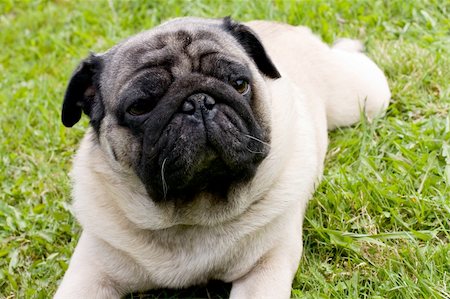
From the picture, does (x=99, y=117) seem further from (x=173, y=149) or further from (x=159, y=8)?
(x=159, y=8)

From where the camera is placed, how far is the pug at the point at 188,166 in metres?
3.01

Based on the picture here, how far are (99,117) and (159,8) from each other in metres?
3.10

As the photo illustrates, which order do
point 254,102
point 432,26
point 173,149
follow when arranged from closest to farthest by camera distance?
point 173,149 → point 254,102 → point 432,26

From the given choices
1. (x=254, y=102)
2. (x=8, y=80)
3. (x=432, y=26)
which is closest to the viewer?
(x=254, y=102)

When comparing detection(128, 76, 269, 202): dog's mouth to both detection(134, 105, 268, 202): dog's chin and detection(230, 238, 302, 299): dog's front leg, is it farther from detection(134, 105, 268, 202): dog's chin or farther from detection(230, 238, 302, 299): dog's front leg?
detection(230, 238, 302, 299): dog's front leg

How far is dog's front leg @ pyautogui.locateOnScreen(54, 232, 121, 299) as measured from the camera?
3371mm

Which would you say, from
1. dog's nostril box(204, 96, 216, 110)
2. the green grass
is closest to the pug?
dog's nostril box(204, 96, 216, 110)

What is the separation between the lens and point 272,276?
327 cm

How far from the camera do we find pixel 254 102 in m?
3.31

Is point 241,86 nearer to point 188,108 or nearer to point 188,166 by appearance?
point 188,108

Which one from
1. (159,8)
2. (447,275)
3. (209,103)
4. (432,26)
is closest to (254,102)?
(209,103)

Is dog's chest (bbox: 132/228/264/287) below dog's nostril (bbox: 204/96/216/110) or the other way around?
below

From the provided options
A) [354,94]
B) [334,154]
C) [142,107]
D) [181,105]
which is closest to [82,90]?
[142,107]

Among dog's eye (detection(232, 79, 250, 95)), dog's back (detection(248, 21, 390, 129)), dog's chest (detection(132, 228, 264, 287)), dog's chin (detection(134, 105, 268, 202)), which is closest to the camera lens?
dog's chin (detection(134, 105, 268, 202))
